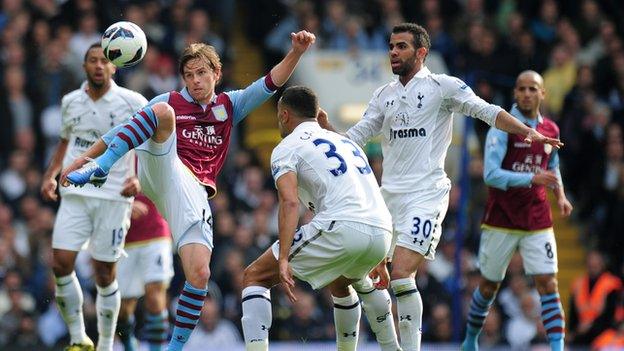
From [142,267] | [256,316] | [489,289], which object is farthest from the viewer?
[142,267]

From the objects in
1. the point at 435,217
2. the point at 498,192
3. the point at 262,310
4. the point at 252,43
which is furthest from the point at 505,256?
the point at 252,43

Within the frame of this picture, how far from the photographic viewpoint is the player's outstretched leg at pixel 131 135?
11.6 m

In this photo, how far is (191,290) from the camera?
39.2 feet

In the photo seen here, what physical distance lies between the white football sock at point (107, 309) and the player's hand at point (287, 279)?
318 cm

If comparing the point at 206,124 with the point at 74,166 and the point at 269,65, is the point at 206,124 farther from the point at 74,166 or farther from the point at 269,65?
the point at 269,65

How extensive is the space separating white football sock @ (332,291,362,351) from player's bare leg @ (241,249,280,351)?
74cm

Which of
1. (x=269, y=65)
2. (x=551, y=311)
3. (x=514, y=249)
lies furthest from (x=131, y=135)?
(x=269, y=65)

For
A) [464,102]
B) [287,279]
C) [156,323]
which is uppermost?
[464,102]

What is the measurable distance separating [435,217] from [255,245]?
6543mm

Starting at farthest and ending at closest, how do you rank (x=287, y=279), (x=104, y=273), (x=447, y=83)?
(x=104, y=273), (x=447, y=83), (x=287, y=279)

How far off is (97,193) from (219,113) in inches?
77.3

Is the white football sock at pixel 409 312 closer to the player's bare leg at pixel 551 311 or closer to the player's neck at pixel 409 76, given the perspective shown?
the player's neck at pixel 409 76

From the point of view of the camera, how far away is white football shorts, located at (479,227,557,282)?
1445 cm

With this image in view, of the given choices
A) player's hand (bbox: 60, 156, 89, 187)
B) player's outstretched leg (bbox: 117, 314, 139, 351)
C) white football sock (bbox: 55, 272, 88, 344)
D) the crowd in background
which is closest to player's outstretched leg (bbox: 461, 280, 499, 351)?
player's outstretched leg (bbox: 117, 314, 139, 351)
